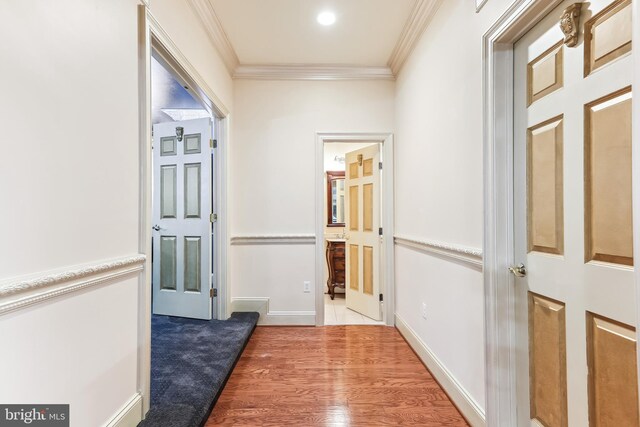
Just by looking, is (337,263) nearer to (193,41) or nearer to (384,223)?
(384,223)

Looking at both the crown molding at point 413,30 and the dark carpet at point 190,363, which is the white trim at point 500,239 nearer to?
the crown molding at point 413,30

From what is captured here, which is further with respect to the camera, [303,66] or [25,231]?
[303,66]

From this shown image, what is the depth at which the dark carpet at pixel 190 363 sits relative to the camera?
149cm

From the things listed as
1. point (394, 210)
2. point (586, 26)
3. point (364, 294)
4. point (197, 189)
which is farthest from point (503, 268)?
point (197, 189)

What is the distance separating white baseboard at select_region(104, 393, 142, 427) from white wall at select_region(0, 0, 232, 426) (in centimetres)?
3

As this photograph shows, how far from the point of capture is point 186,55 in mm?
1988

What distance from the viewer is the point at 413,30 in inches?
95.4

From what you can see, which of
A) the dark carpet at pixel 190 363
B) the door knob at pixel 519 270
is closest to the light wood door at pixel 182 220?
the dark carpet at pixel 190 363

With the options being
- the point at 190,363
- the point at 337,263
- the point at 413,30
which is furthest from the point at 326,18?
the point at 337,263

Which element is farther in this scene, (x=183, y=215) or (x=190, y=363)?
(x=183, y=215)

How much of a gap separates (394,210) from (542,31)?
203cm

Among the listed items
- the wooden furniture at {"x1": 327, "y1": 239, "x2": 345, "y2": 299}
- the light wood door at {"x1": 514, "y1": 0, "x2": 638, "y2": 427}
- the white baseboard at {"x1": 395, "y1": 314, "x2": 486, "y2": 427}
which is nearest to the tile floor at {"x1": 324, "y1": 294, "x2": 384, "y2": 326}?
the wooden furniture at {"x1": 327, "y1": 239, "x2": 345, "y2": 299}

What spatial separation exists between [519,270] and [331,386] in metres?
1.37

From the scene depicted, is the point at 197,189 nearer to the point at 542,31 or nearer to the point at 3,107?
the point at 3,107
